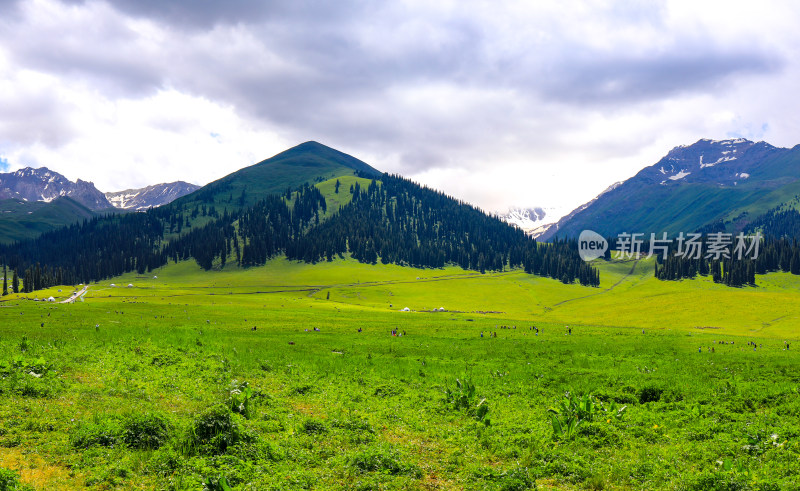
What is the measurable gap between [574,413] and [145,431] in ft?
61.0

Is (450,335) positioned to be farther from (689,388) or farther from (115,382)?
(115,382)

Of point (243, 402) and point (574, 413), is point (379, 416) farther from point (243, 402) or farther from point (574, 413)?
point (574, 413)

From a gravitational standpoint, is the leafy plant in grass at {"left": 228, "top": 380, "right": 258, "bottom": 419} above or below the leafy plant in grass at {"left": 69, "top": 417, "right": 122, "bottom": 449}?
below

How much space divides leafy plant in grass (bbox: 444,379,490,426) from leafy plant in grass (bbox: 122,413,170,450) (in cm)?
1367

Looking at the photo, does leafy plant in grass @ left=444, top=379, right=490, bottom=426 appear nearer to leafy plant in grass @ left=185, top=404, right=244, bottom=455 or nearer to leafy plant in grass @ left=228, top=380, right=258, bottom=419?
leafy plant in grass @ left=228, top=380, right=258, bottom=419

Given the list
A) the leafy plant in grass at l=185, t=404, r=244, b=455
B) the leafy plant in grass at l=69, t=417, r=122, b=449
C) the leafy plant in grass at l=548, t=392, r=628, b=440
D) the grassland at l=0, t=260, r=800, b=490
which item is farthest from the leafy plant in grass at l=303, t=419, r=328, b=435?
the leafy plant in grass at l=548, t=392, r=628, b=440

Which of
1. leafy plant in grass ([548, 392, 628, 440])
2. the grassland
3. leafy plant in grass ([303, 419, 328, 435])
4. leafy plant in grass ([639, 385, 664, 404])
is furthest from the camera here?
leafy plant in grass ([639, 385, 664, 404])

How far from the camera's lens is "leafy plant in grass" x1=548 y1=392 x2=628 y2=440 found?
1824cm

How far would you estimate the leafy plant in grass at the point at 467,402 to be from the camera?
69.8 ft

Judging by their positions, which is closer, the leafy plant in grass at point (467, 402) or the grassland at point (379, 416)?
the grassland at point (379, 416)

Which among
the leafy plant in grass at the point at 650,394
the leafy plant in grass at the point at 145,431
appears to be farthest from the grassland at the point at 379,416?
the leafy plant in grass at the point at 650,394

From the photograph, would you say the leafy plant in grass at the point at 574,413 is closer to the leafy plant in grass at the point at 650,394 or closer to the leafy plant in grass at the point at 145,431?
the leafy plant in grass at the point at 650,394

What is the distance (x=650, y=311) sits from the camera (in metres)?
99.8

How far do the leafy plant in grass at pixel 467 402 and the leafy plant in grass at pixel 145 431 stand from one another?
44.9ft
